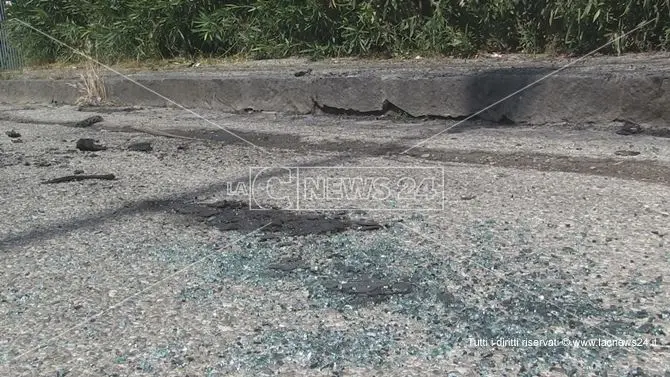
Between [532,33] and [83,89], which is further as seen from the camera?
[83,89]

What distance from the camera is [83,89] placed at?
24.9 feet

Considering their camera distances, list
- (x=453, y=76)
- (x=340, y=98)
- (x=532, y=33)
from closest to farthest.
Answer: (x=453, y=76) < (x=340, y=98) < (x=532, y=33)

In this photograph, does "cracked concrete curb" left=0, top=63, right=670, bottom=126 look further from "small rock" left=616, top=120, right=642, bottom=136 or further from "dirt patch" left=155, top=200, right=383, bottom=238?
"dirt patch" left=155, top=200, right=383, bottom=238

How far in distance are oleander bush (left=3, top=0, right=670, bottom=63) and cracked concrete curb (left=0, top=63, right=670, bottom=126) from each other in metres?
0.83

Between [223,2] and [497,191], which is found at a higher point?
[223,2]

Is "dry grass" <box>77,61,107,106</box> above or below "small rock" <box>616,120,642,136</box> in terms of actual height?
below

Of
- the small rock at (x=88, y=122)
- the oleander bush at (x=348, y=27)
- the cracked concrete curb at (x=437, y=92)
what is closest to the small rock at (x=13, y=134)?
the small rock at (x=88, y=122)

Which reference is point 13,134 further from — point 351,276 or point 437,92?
point 351,276

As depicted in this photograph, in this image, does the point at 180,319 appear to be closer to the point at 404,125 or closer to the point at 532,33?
the point at 404,125

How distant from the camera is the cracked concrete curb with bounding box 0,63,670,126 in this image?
13.8 ft

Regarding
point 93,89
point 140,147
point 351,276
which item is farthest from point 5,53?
point 351,276

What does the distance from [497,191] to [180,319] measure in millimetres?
1637

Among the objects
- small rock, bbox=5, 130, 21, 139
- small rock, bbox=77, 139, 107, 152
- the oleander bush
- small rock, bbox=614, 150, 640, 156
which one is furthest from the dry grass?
small rock, bbox=614, 150, 640, 156

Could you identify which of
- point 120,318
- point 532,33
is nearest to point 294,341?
point 120,318
